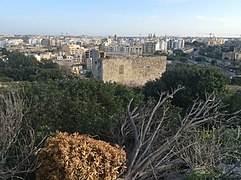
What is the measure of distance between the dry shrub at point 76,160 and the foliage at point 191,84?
7995mm

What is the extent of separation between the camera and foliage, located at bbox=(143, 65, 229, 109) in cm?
1218

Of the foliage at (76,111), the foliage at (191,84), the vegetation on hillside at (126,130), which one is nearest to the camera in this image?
the vegetation on hillside at (126,130)

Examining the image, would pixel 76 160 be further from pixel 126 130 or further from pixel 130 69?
pixel 130 69

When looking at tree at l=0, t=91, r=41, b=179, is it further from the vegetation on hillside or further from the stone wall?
the stone wall

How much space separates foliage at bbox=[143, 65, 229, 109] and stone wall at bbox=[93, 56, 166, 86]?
12.5ft

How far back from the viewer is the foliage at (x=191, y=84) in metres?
12.2

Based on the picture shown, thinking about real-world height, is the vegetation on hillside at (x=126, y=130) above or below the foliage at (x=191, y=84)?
above

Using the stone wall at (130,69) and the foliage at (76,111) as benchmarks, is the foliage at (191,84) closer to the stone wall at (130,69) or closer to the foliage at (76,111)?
the stone wall at (130,69)

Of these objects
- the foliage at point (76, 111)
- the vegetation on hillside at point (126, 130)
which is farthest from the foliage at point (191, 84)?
the foliage at point (76, 111)

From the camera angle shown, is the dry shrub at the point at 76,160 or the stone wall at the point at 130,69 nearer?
the dry shrub at the point at 76,160

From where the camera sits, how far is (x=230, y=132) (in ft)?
19.2

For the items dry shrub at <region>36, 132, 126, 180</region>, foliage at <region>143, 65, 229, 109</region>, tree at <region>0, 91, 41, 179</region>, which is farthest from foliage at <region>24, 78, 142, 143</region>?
foliage at <region>143, 65, 229, 109</region>

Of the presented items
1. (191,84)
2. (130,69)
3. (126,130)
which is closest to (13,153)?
(126,130)

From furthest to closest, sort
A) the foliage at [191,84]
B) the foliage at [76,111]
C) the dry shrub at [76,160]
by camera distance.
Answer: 1. the foliage at [191,84]
2. the foliage at [76,111]
3. the dry shrub at [76,160]
